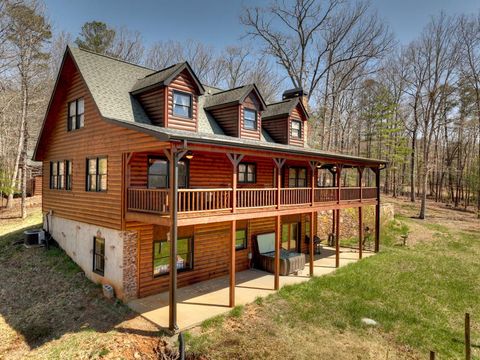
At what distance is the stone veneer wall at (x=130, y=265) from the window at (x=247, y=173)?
19.4ft

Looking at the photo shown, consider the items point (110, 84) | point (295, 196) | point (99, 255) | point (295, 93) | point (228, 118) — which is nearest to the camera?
point (99, 255)

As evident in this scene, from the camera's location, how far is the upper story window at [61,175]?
48.5 feet

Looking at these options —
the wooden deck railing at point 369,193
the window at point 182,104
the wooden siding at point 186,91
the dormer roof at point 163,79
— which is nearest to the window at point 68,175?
the dormer roof at point 163,79

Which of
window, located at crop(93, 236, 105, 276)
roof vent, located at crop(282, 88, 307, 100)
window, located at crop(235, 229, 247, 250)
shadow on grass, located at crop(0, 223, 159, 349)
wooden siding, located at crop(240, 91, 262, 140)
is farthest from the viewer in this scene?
roof vent, located at crop(282, 88, 307, 100)

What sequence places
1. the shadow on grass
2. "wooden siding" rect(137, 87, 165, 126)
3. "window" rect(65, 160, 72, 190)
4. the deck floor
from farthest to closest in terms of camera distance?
"window" rect(65, 160, 72, 190)
"wooden siding" rect(137, 87, 165, 126)
the deck floor
the shadow on grass

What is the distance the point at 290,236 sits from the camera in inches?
709

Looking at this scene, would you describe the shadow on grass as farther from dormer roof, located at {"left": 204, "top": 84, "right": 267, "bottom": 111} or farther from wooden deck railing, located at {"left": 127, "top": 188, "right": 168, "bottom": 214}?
dormer roof, located at {"left": 204, "top": 84, "right": 267, "bottom": 111}

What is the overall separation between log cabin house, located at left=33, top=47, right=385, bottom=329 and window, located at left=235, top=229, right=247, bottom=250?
6cm

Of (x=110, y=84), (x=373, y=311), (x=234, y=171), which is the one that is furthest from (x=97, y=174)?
(x=373, y=311)

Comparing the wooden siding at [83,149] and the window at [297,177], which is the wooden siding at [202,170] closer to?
the wooden siding at [83,149]

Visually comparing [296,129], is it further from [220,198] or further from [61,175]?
[61,175]

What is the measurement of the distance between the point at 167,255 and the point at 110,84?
7590mm

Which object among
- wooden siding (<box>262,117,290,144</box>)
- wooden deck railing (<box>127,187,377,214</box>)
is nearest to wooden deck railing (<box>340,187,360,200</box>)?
wooden deck railing (<box>127,187,377,214</box>)

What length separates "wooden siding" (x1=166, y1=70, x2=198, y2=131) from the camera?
41.7 feet
